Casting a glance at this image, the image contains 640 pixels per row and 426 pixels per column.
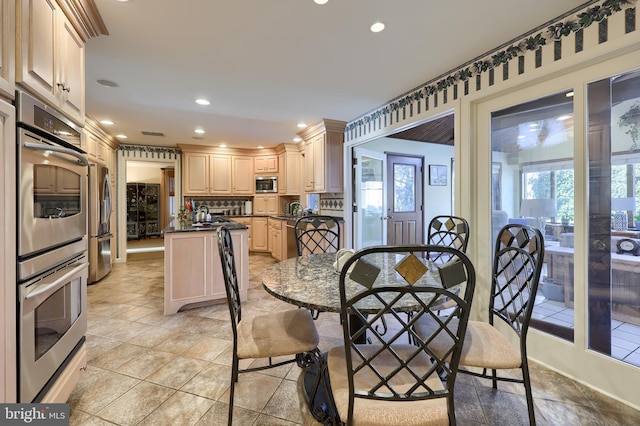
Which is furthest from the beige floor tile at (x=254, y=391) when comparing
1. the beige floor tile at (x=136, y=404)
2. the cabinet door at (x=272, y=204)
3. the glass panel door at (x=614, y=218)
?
the cabinet door at (x=272, y=204)

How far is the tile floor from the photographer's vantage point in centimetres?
150

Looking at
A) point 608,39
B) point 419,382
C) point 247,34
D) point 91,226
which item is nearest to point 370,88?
point 247,34

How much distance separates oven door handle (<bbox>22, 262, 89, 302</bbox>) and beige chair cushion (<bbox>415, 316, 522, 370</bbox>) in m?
1.76

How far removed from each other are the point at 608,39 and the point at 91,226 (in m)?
5.27

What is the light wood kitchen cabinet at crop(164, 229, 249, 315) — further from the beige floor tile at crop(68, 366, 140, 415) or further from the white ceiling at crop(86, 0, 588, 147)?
the white ceiling at crop(86, 0, 588, 147)

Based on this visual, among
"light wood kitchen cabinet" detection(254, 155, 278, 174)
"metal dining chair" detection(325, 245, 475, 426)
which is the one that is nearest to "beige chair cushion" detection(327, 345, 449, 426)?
"metal dining chair" detection(325, 245, 475, 426)

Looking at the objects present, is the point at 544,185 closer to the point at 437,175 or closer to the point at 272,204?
the point at 437,175

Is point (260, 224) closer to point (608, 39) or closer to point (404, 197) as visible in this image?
point (404, 197)

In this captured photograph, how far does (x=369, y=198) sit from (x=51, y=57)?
3.87 meters

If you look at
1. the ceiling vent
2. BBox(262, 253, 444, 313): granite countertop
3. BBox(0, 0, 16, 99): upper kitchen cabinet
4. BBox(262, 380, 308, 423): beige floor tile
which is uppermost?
the ceiling vent

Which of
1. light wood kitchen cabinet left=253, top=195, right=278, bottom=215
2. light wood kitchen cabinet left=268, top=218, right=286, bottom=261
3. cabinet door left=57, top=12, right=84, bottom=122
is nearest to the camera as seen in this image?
cabinet door left=57, top=12, right=84, bottom=122

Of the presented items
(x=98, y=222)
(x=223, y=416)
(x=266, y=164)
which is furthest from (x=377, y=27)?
(x=266, y=164)

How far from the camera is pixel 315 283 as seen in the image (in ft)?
4.65

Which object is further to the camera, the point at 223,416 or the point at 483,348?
the point at 223,416
